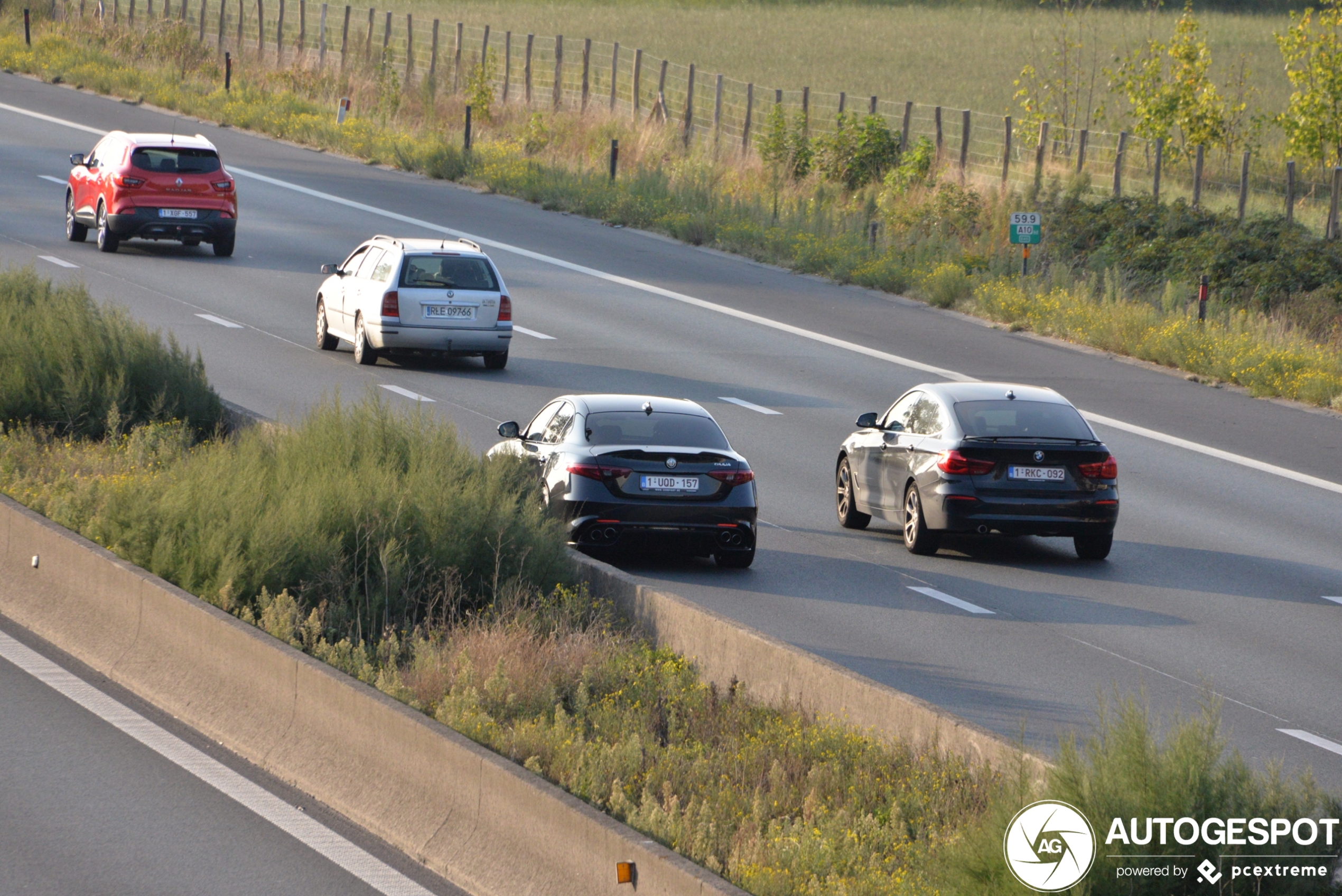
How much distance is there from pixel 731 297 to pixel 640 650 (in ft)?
67.0

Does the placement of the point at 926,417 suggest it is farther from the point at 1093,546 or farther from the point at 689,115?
the point at 689,115

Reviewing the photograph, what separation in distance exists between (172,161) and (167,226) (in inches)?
42.6

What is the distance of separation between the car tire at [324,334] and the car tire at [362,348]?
837 mm

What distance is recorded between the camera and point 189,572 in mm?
10586

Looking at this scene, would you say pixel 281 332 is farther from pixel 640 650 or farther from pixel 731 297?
pixel 640 650

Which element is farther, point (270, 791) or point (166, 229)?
point (166, 229)

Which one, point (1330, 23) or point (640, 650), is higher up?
point (1330, 23)

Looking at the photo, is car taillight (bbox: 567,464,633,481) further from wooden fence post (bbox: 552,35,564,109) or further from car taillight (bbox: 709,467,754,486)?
wooden fence post (bbox: 552,35,564,109)

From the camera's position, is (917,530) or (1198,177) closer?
(917,530)

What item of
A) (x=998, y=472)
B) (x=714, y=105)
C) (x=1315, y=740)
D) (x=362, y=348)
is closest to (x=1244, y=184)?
(x=362, y=348)

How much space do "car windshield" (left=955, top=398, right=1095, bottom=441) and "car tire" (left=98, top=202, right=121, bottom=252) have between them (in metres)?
19.0

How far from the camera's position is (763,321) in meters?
28.5

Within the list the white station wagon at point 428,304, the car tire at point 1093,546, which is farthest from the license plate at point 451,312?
the car tire at point 1093,546

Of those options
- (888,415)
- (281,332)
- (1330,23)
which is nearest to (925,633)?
(888,415)
